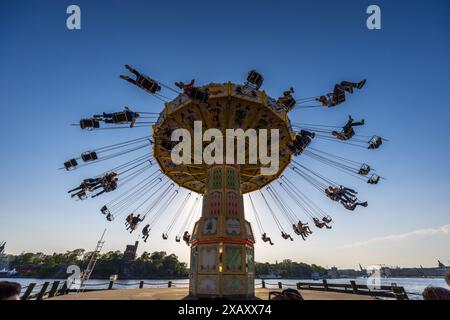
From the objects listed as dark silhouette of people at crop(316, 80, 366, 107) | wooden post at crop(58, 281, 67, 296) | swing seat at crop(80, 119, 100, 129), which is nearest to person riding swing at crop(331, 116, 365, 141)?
dark silhouette of people at crop(316, 80, 366, 107)

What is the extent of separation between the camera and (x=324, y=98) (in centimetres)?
1441

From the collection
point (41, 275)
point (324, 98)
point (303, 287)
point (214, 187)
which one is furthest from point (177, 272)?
point (324, 98)

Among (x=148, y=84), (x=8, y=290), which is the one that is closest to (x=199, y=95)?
(x=148, y=84)

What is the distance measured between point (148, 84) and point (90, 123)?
475 centimetres

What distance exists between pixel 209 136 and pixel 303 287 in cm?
2154

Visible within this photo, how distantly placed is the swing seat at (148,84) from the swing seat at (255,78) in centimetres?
597

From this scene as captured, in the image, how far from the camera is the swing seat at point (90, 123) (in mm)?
13738

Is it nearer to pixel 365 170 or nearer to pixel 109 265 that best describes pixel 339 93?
pixel 365 170

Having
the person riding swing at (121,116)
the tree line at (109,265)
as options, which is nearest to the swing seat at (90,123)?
the person riding swing at (121,116)

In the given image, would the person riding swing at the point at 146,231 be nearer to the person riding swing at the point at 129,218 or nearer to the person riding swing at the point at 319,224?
the person riding swing at the point at 129,218

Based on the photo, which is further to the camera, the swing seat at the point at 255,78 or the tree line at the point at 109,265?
the tree line at the point at 109,265

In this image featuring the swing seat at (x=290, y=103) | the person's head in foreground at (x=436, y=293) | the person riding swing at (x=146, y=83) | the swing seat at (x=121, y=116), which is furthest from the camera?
the swing seat at (x=290, y=103)

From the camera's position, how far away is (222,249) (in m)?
14.5
